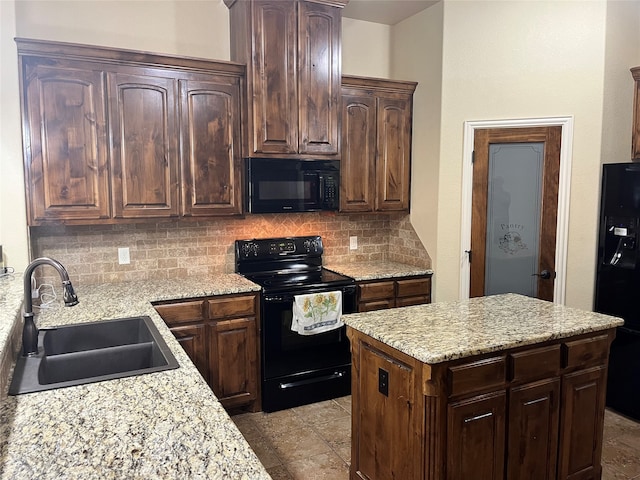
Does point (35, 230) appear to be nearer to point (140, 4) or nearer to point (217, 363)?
point (217, 363)

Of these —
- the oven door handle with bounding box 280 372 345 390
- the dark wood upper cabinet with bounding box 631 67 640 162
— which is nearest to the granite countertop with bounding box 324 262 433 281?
the oven door handle with bounding box 280 372 345 390

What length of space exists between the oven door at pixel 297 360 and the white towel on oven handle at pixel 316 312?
4 cm

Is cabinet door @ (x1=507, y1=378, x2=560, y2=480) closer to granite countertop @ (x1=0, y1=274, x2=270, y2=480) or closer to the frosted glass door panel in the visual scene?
granite countertop @ (x1=0, y1=274, x2=270, y2=480)

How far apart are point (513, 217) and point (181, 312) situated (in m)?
2.53

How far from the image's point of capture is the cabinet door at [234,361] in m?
3.37

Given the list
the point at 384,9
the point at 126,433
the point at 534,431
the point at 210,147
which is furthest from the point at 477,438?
the point at 384,9

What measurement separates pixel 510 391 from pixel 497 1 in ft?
9.45

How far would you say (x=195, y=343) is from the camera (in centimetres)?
329

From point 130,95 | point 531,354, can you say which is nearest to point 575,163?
point 531,354

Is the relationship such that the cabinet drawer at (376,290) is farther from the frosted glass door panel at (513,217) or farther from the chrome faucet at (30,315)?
the chrome faucet at (30,315)

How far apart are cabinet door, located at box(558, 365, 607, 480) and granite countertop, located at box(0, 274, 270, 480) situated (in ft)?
5.71

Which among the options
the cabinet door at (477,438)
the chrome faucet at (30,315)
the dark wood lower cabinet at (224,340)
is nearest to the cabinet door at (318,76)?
the dark wood lower cabinet at (224,340)

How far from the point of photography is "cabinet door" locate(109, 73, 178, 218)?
10.7 feet

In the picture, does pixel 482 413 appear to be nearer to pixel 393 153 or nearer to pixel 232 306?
pixel 232 306
